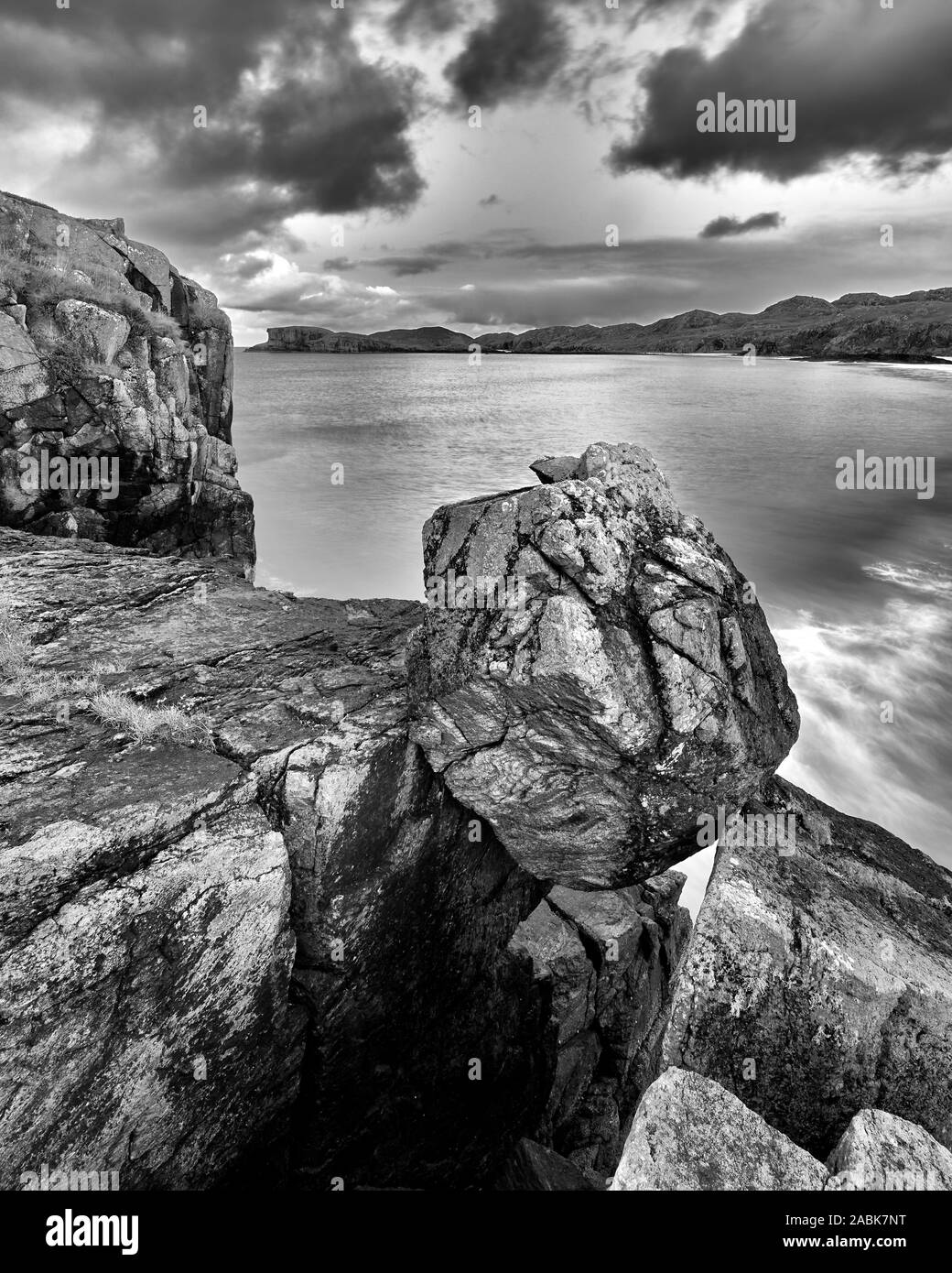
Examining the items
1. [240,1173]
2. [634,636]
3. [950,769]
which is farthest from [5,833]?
[950,769]

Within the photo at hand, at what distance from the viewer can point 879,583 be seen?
1512 inches

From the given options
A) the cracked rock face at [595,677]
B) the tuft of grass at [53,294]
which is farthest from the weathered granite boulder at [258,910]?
the tuft of grass at [53,294]

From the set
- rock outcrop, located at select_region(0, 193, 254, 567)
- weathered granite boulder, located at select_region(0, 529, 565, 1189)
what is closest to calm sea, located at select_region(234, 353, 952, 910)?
rock outcrop, located at select_region(0, 193, 254, 567)

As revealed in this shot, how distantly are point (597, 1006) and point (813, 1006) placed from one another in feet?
30.6

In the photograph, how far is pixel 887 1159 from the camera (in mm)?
7004

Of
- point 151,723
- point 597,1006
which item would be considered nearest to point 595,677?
point 151,723

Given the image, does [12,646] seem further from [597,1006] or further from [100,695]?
[597,1006]

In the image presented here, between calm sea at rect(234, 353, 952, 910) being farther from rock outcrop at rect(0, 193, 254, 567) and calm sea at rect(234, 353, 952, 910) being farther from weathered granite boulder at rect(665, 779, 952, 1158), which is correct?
weathered granite boulder at rect(665, 779, 952, 1158)

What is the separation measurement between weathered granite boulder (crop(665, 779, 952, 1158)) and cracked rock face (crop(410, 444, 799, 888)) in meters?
1.72

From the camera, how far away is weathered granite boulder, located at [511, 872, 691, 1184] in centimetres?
1609

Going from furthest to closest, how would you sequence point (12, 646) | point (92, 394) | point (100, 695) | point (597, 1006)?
point (92, 394)
point (597, 1006)
point (12, 646)
point (100, 695)

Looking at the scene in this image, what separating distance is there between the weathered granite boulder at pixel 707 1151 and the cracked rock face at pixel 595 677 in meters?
3.92

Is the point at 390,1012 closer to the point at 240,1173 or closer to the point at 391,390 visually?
the point at 240,1173

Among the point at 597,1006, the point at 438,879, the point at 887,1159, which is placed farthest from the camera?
the point at 597,1006
